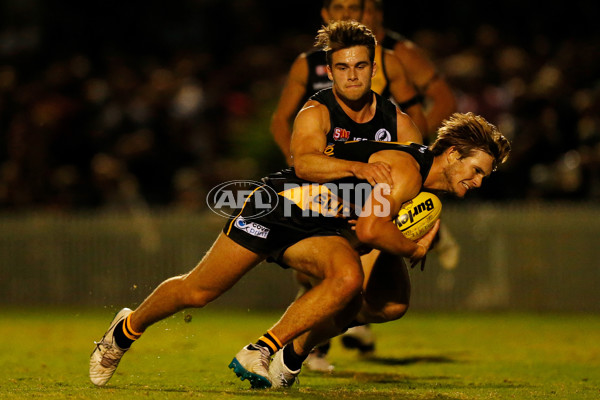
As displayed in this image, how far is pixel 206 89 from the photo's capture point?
15578 mm

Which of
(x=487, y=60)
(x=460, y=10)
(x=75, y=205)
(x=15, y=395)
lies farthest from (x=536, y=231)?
(x=15, y=395)

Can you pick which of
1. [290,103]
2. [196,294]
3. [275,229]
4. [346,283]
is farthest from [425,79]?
[196,294]

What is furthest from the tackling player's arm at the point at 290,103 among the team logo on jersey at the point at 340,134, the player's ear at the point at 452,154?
the player's ear at the point at 452,154

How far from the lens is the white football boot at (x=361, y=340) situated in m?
9.24

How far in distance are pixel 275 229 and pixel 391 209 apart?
0.75 metres

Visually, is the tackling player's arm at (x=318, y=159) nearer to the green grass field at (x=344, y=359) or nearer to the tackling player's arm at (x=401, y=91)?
the green grass field at (x=344, y=359)

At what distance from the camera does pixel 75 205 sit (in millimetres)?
14227

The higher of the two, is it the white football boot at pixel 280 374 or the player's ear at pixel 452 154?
the player's ear at pixel 452 154

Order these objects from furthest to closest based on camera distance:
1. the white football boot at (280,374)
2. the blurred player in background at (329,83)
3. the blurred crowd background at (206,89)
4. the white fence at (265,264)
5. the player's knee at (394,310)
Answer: the blurred crowd background at (206,89) < the white fence at (265,264) < the blurred player in background at (329,83) < the player's knee at (394,310) < the white football boot at (280,374)

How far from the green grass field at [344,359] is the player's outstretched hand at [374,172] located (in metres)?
1.29

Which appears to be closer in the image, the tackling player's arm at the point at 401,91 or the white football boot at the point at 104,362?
the white football boot at the point at 104,362

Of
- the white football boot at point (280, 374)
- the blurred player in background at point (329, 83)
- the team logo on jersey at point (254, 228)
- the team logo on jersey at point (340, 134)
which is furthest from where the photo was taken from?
the blurred player in background at point (329, 83)

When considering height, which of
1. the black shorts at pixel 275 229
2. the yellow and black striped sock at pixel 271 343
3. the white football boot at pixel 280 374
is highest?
the black shorts at pixel 275 229

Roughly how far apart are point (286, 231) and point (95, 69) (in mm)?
9790
